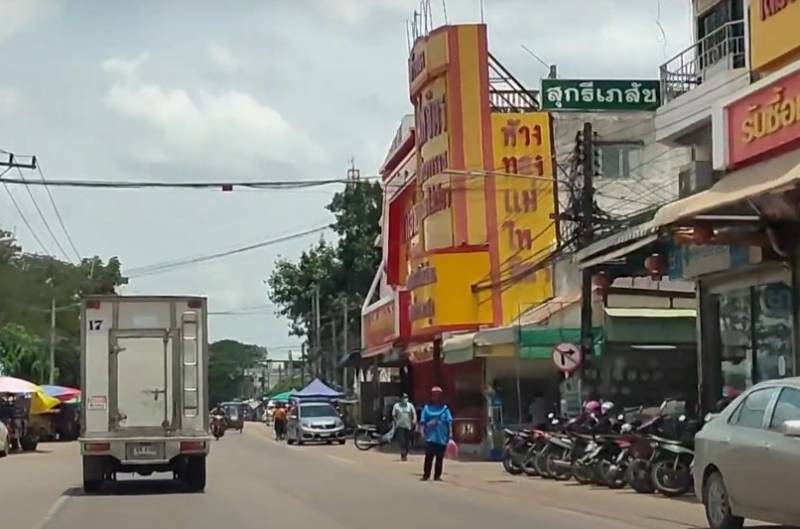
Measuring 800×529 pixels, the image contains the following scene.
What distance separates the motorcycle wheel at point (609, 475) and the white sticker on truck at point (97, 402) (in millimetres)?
8632

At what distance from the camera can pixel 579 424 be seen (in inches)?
1059

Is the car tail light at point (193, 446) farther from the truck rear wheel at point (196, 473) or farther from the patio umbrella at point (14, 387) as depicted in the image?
the patio umbrella at point (14, 387)

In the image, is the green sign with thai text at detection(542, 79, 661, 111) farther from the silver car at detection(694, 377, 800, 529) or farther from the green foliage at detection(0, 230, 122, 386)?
the silver car at detection(694, 377, 800, 529)

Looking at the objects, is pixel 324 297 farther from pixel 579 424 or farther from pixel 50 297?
pixel 579 424

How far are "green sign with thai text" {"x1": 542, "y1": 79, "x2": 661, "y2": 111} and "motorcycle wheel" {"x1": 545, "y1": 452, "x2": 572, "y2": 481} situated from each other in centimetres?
2024

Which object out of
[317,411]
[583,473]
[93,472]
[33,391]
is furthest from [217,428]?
[583,473]

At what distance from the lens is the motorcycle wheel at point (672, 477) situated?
71.0 ft

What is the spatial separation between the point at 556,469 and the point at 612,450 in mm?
2794

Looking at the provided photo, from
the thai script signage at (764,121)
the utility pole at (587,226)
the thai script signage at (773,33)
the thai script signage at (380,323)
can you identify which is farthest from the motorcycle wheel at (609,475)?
the thai script signage at (380,323)

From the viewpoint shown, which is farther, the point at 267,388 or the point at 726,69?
the point at 267,388

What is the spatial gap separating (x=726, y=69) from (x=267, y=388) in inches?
6377

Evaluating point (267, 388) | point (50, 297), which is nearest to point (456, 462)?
point (50, 297)

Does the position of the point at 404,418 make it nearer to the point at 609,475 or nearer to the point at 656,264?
the point at 656,264

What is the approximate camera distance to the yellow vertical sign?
43125 millimetres
